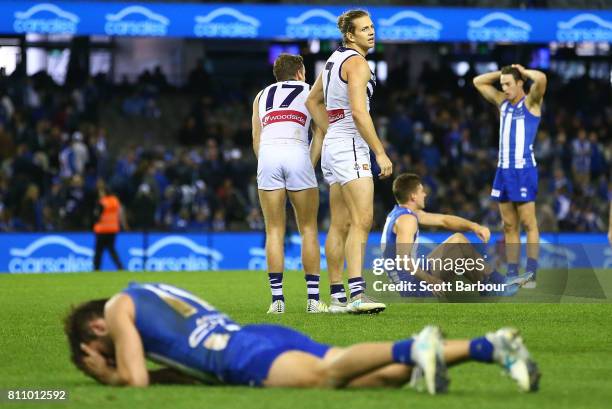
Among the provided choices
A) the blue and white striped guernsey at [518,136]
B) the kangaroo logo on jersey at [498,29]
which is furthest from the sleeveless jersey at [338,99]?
the kangaroo logo on jersey at [498,29]

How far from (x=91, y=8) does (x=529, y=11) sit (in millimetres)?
9441

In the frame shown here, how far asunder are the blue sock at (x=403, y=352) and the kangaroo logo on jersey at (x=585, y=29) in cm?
2189

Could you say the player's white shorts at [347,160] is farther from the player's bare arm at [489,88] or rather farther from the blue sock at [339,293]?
the player's bare arm at [489,88]

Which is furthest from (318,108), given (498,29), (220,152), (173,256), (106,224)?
(220,152)

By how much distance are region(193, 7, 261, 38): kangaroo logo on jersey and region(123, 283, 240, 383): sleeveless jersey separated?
19.7 meters

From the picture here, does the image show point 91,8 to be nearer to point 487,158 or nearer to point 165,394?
point 487,158

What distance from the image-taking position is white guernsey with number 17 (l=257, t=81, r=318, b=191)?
34.3 feet

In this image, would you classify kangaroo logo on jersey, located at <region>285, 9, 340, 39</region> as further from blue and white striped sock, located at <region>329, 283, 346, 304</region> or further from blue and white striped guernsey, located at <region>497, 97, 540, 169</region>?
blue and white striped sock, located at <region>329, 283, 346, 304</region>

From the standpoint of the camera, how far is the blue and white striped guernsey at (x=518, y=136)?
14203 mm

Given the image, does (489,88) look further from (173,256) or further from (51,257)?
(51,257)

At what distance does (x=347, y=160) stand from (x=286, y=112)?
2.63 feet

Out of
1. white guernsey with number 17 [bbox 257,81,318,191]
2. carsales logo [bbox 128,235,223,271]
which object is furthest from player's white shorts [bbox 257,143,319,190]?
carsales logo [bbox 128,235,223,271]

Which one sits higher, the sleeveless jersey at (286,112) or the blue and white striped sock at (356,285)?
the sleeveless jersey at (286,112)

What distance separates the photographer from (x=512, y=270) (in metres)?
13.9
